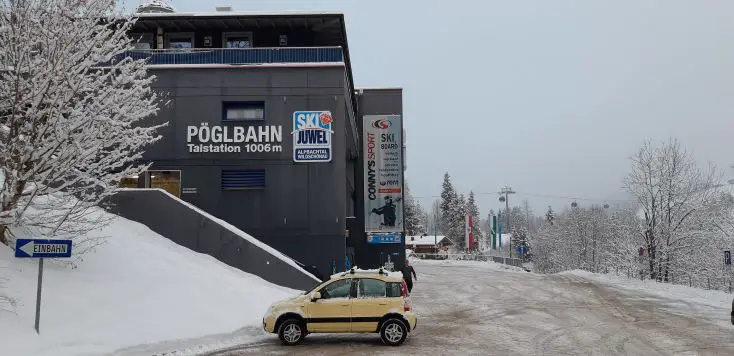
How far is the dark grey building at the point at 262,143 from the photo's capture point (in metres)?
24.1

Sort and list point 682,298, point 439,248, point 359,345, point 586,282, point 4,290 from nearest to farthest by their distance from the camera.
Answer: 1. point 4,290
2. point 359,345
3. point 682,298
4. point 586,282
5. point 439,248

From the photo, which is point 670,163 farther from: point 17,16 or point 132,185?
point 17,16

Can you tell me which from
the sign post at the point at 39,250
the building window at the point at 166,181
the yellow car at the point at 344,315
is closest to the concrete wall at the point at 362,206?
the building window at the point at 166,181

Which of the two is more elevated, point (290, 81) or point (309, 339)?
point (290, 81)

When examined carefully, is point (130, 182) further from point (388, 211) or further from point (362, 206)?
point (388, 211)

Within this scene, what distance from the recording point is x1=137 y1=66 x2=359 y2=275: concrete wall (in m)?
24.0

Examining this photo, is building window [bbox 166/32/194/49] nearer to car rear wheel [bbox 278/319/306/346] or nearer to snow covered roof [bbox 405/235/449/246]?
car rear wheel [bbox 278/319/306/346]

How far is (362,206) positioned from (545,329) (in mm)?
23649

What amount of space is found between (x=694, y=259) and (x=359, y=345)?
3829 cm

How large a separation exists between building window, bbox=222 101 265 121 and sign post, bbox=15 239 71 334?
14.8m

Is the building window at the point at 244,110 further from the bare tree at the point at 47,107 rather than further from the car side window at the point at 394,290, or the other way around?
the car side window at the point at 394,290

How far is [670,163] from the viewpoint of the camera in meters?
39.4

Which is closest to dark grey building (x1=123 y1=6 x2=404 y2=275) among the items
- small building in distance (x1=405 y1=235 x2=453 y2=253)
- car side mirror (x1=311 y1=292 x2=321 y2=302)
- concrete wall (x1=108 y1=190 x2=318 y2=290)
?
concrete wall (x1=108 y1=190 x2=318 y2=290)

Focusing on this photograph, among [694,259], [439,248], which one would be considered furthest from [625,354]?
[439,248]
